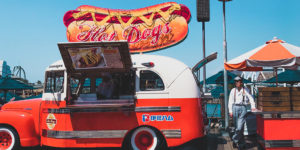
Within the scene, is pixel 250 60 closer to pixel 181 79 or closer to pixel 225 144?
pixel 181 79

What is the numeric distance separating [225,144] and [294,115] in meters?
2.21

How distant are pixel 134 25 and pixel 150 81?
501 cm

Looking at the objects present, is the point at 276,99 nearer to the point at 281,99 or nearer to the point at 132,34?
the point at 281,99

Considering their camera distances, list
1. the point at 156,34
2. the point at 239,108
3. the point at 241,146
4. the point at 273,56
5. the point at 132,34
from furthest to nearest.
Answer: the point at 132,34
the point at 156,34
the point at 239,108
the point at 241,146
the point at 273,56

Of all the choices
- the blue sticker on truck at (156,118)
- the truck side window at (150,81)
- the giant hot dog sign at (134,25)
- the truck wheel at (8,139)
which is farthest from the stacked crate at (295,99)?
the truck wheel at (8,139)

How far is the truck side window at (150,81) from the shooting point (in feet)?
20.0

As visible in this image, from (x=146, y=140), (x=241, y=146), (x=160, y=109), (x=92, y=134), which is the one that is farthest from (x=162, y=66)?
(x=241, y=146)

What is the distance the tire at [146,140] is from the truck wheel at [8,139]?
2.74m

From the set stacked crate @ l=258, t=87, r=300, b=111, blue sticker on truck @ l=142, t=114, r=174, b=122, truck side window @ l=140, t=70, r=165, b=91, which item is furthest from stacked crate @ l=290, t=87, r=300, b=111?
truck side window @ l=140, t=70, r=165, b=91

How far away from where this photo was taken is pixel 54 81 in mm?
6410

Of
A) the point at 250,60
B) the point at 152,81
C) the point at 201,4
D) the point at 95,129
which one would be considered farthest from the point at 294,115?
the point at 201,4

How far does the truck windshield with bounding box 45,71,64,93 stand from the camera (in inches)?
249

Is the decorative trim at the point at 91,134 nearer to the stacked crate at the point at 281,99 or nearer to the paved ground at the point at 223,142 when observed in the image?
the paved ground at the point at 223,142

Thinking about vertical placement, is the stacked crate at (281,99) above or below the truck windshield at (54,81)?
below
